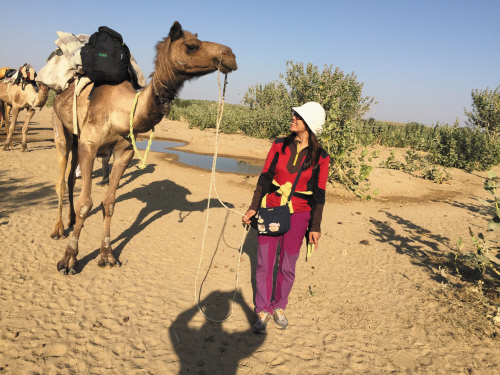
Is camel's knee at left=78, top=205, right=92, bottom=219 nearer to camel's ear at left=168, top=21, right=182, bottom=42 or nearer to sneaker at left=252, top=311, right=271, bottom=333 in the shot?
camel's ear at left=168, top=21, right=182, bottom=42

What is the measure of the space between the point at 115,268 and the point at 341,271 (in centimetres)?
362

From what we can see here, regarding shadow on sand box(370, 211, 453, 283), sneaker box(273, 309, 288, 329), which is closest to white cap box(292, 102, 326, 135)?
sneaker box(273, 309, 288, 329)

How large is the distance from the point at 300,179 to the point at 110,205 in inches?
119

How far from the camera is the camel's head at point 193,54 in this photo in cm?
361

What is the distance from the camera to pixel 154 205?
314 inches

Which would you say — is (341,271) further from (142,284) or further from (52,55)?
(52,55)

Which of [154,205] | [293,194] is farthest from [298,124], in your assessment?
[154,205]

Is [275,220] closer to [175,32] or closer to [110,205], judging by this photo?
[175,32]

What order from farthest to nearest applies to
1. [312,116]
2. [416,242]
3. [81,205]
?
[416,242], [81,205], [312,116]

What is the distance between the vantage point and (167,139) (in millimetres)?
21641

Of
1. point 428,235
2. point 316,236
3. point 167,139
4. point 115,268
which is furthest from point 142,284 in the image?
point 167,139

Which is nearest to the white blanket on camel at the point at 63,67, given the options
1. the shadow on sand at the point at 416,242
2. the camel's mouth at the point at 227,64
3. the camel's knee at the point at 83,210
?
the camel's mouth at the point at 227,64

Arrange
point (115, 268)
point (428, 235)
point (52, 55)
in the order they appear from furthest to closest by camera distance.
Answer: point (428, 235)
point (52, 55)
point (115, 268)

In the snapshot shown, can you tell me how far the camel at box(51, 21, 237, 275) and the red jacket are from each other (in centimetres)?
116
